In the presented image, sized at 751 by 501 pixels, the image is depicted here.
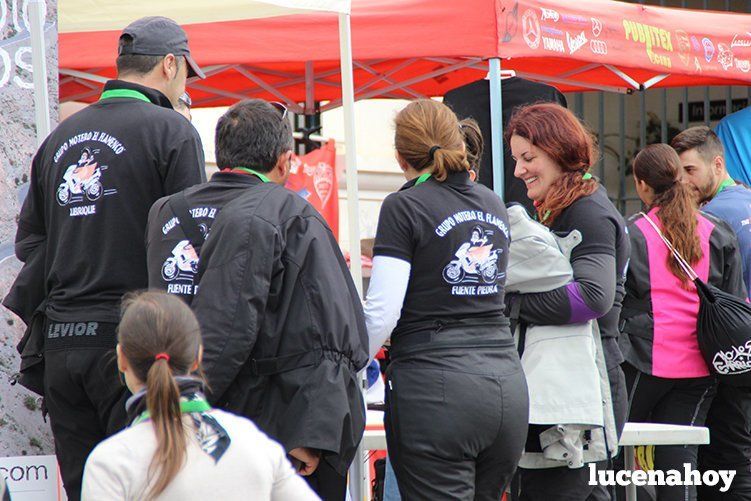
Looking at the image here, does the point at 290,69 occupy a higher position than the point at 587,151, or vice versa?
the point at 290,69

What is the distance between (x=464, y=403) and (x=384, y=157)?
25.3 ft

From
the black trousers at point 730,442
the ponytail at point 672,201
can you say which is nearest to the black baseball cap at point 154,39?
the ponytail at point 672,201

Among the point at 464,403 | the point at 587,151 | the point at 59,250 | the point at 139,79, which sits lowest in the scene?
the point at 464,403

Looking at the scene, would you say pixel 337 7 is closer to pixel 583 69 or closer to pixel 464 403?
pixel 464 403

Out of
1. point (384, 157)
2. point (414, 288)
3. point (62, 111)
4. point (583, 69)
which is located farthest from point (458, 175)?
point (384, 157)

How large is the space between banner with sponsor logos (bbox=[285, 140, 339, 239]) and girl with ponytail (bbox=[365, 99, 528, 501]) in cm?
408

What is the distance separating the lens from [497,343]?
3.25 m

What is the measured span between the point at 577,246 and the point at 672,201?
129cm

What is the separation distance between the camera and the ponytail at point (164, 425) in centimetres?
205

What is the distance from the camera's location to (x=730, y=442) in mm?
5156

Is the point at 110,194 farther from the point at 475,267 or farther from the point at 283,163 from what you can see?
the point at 475,267

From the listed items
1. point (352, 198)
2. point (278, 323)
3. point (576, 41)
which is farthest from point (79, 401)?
point (576, 41)

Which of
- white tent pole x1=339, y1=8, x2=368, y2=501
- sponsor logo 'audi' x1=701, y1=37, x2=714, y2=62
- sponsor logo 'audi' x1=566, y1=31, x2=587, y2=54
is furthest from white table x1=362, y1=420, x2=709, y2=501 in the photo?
sponsor logo 'audi' x1=701, y1=37, x2=714, y2=62

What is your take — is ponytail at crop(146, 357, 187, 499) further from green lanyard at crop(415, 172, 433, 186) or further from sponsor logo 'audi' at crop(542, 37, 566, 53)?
sponsor logo 'audi' at crop(542, 37, 566, 53)
